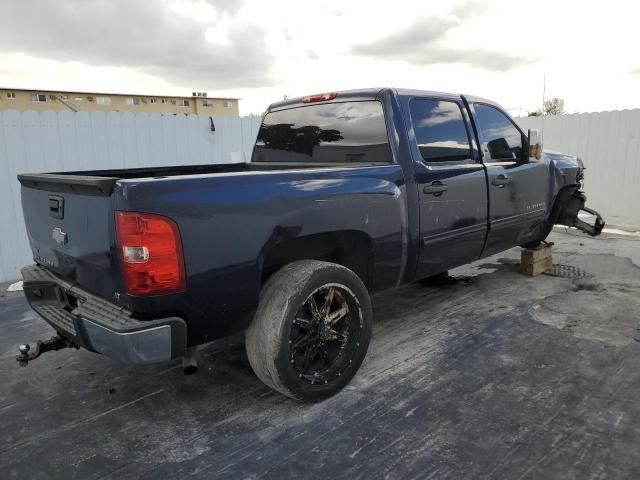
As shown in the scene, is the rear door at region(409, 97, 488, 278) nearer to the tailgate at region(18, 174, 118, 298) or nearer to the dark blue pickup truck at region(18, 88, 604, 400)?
the dark blue pickup truck at region(18, 88, 604, 400)

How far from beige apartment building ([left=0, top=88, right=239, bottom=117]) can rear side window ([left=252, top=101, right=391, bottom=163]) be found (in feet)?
130

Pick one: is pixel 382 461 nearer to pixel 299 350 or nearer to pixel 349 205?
pixel 299 350

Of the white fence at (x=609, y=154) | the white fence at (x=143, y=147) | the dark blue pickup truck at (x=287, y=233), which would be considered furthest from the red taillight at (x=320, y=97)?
the white fence at (x=609, y=154)

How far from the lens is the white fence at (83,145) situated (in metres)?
6.02

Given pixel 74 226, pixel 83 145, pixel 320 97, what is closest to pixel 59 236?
pixel 74 226

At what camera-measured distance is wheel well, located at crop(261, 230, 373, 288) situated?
113 inches

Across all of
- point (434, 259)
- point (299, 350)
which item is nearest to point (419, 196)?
point (434, 259)

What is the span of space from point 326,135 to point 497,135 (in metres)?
1.71

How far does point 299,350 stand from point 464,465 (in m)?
1.11

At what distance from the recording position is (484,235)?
4164 millimetres

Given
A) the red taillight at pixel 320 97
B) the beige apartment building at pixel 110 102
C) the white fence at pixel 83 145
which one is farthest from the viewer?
the beige apartment building at pixel 110 102

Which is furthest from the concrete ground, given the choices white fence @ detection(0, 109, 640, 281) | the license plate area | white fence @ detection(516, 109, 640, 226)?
white fence @ detection(516, 109, 640, 226)

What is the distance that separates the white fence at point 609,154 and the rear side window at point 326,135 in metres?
7.67

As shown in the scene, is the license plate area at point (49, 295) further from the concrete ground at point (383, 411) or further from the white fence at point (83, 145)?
the white fence at point (83, 145)
